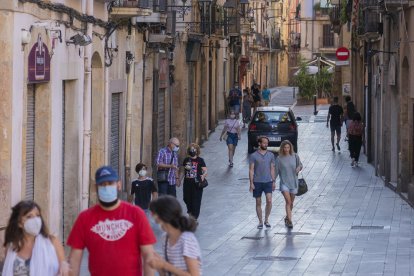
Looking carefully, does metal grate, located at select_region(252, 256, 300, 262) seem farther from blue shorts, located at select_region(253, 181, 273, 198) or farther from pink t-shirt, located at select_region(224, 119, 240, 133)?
pink t-shirt, located at select_region(224, 119, 240, 133)

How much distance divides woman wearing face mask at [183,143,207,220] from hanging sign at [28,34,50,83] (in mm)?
4770

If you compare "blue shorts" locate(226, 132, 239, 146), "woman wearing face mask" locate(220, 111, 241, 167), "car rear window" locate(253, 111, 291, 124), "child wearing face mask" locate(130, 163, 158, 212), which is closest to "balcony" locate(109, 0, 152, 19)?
"child wearing face mask" locate(130, 163, 158, 212)

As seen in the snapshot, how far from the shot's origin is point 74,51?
63.9 ft

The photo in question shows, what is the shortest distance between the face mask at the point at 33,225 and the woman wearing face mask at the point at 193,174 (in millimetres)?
11881

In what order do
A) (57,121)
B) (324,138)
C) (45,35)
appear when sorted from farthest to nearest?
(324,138) < (57,121) < (45,35)

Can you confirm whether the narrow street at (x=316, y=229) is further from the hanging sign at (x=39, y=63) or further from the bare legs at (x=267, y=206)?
the hanging sign at (x=39, y=63)

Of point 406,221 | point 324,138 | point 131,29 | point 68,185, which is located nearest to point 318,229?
point 406,221

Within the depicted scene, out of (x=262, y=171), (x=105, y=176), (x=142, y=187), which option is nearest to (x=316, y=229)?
(x=262, y=171)

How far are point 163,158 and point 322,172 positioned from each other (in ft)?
37.6

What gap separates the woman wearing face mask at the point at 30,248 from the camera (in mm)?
9500

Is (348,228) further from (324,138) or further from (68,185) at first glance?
(324,138)

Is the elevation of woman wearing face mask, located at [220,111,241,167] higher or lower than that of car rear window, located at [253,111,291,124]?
lower

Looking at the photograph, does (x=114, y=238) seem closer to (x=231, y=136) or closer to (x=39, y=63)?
(x=39, y=63)

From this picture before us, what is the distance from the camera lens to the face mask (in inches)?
372
